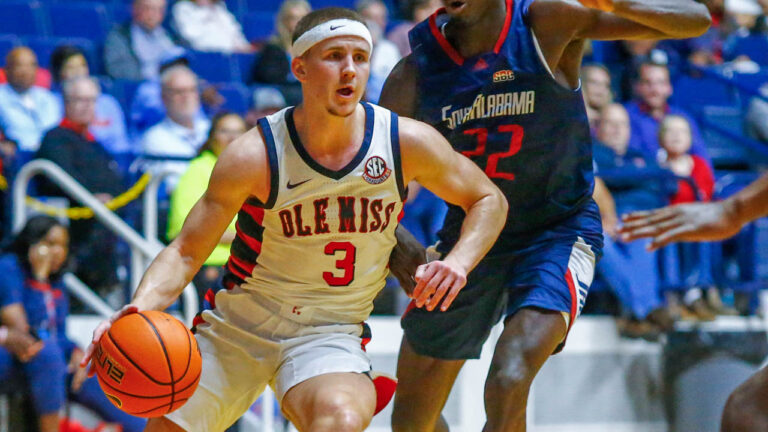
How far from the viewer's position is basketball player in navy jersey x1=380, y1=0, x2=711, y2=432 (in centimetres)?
423

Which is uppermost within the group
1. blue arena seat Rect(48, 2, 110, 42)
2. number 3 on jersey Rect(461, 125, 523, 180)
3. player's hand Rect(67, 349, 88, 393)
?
blue arena seat Rect(48, 2, 110, 42)

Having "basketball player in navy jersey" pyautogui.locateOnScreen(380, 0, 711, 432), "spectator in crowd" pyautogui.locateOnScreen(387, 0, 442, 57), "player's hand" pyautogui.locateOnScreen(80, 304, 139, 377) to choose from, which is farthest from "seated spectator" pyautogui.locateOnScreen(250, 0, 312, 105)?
"player's hand" pyautogui.locateOnScreen(80, 304, 139, 377)

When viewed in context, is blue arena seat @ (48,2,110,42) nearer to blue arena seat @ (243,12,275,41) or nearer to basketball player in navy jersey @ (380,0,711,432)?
blue arena seat @ (243,12,275,41)

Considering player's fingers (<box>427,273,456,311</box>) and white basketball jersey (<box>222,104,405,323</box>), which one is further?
white basketball jersey (<box>222,104,405,323</box>)

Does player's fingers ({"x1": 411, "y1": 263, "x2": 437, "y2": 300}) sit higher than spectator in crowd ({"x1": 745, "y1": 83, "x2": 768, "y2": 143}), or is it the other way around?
player's fingers ({"x1": 411, "y1": 263, "x2": 437, "y2": 300})

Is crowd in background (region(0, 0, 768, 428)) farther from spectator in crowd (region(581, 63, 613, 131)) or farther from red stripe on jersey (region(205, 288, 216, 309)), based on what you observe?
red stripe on jersey (region(205, 288, 216, 309))

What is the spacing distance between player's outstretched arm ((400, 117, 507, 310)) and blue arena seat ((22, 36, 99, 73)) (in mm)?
5181

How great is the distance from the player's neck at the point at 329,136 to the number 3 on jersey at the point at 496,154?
2.24ft

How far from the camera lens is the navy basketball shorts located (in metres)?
4.24

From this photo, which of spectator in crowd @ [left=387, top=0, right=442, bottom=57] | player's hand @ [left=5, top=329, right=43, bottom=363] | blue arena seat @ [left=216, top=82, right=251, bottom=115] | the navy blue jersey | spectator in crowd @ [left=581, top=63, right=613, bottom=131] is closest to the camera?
the navy blue jersey

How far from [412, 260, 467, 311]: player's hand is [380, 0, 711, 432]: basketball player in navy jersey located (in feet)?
2.06

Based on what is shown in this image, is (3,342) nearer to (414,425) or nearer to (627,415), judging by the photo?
(414,425)

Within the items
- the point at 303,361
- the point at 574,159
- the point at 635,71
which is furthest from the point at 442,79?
the point at 635,71

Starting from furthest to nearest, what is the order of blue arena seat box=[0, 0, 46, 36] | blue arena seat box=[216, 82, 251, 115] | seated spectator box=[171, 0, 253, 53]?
1. seated spectator box=[171, 0, 253, 53]
2. blue arena seat box=[0, 0, 46, 36]
3. blue arena seat box=[216, 82, 251, 115]
